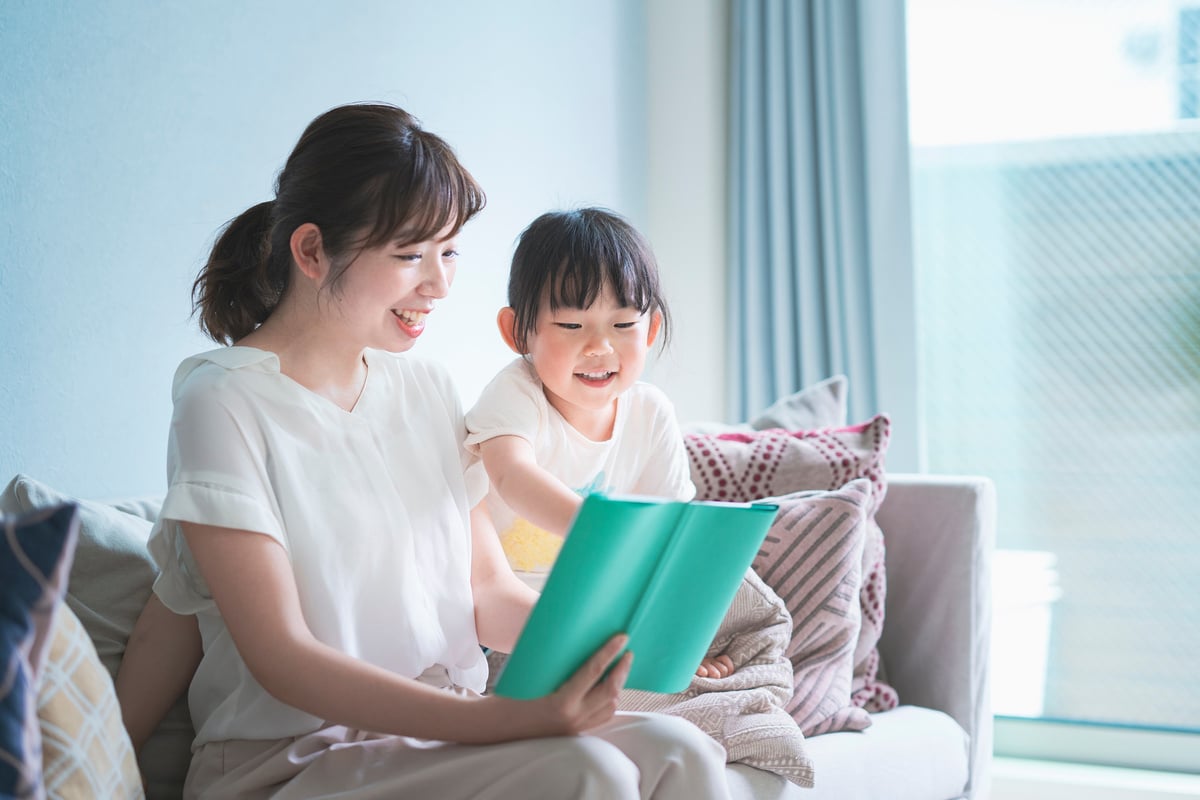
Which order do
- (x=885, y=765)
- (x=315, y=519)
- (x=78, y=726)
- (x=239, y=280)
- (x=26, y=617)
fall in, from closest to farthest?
1. (x=26, y=617)
2. (x=78, y=726)
3. (x=315, y=519)
4. (x=239, y=280)
5. (x=885, y=765)

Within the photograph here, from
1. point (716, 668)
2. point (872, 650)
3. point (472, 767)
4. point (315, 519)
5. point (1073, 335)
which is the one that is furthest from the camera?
point (1073, 335)

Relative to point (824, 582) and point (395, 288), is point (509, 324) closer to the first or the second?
point (395, 288)

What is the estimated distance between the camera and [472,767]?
1.00 metres

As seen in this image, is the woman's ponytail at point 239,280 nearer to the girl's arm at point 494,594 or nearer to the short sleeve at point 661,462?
the girl's arm at point 494,594

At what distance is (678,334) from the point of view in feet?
10.2

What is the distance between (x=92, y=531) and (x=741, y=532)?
713 millimetres

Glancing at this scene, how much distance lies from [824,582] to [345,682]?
930 mm

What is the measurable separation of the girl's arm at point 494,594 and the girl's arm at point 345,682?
30cm

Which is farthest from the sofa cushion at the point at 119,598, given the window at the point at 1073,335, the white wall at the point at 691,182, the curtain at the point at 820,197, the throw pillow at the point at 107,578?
the window at the point at 1073,335

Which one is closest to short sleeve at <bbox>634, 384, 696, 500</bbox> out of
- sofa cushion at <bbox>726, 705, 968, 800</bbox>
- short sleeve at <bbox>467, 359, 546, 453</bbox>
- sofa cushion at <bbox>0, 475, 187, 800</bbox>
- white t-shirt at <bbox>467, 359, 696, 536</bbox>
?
white t-shirt at <bbox>467, 359, 696, 536</bbox>

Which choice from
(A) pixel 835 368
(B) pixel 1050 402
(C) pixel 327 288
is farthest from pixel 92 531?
(B) pixel 1050 402

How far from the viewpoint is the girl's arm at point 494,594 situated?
133 centimetres

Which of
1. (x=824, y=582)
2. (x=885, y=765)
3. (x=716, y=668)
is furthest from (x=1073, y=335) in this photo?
(x=716, y=668)

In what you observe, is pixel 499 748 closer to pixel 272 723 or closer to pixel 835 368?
pixel 272 723
